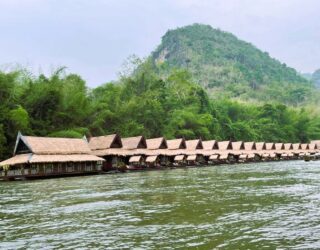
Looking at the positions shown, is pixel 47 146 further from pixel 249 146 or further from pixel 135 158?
pixel 249 146

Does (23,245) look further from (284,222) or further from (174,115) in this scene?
(174,115)

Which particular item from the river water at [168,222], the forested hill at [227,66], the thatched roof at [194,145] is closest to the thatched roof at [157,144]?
the thatched roof at [194,145]

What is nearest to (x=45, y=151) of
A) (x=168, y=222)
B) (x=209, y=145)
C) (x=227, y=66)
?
(x=168, y=222)

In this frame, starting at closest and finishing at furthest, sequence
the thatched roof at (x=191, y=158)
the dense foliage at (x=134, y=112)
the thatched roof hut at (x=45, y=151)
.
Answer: the thatched roof hut at (x=45, y=151)
the dense foliage at (x=134, y=112)
the thatched roof at (x=191, y=158)

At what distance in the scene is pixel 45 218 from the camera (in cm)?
1318

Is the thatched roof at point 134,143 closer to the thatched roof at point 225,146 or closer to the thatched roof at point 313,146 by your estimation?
the thatched roof at point 225,146

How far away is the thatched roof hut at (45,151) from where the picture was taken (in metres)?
35.0

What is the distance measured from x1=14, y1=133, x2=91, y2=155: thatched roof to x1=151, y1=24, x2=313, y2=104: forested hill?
83.6 meters

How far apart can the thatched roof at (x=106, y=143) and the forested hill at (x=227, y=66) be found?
75.9 meters

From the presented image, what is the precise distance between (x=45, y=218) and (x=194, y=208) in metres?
4.87

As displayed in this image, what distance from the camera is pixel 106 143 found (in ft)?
157

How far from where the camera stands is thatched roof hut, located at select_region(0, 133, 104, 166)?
35.0 metres

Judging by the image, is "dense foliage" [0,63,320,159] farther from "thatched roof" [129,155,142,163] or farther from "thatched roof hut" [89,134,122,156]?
"thatched roof" [129,155,142,163]

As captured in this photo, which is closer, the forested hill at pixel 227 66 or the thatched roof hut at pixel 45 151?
the thatched roof hut at pixel 45 151
